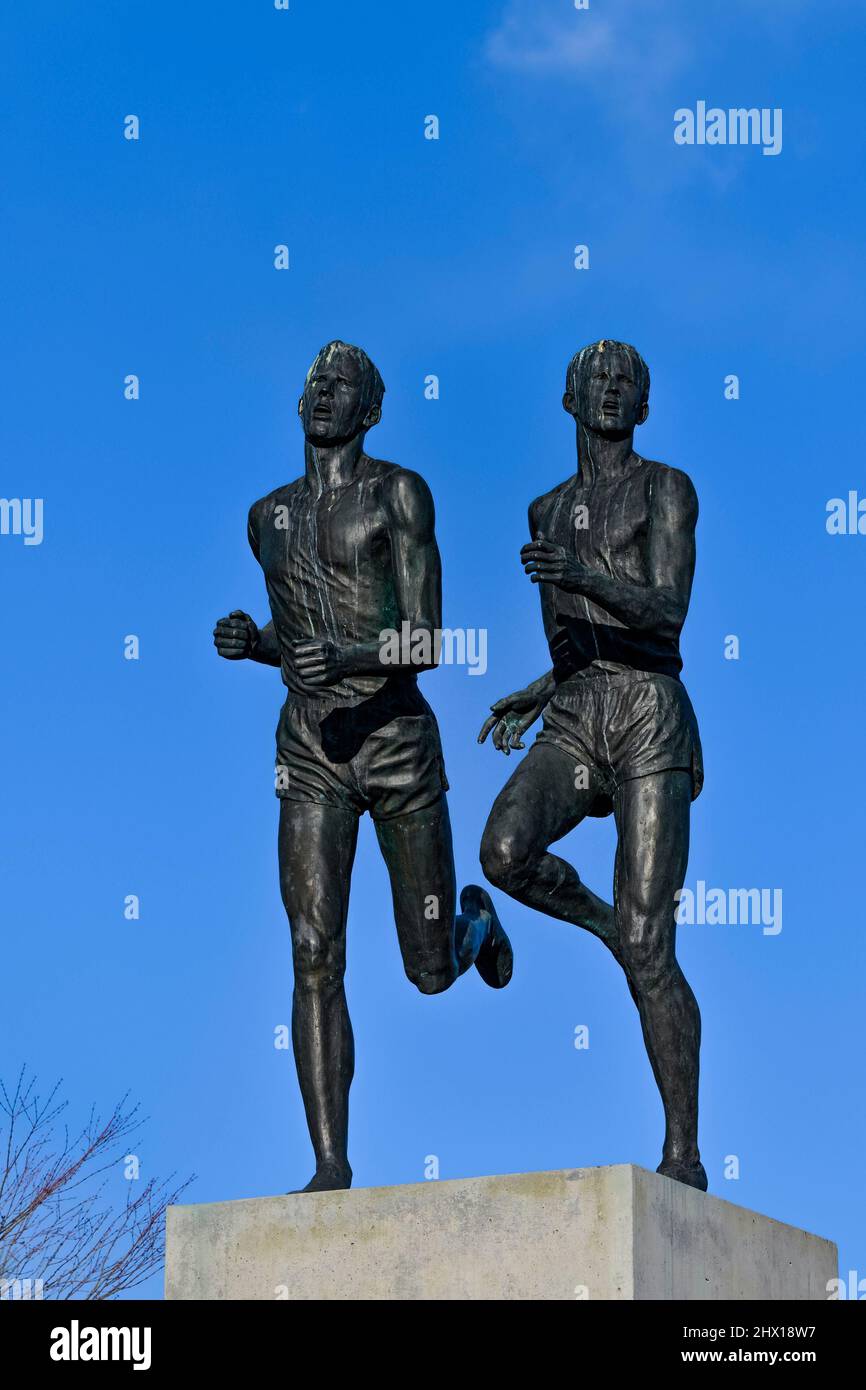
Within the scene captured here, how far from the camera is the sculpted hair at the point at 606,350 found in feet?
40.2

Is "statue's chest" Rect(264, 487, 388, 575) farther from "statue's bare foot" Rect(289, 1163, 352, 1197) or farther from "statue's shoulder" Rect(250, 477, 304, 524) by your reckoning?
"statue's bare foot" Rect(289, 1163, 352, 1197)

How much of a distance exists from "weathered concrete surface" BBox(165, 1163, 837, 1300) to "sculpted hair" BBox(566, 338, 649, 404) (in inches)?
155

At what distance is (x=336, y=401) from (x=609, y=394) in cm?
132

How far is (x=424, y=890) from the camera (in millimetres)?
11938

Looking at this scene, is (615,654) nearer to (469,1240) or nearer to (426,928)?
(426,928)

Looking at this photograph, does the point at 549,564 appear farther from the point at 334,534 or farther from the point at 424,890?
the point at 424,890

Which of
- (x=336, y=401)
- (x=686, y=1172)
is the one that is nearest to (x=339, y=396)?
(x=336, y=401)

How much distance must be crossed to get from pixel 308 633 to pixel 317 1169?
2531mm

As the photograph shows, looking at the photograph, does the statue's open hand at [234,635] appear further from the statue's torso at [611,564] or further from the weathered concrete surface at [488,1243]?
the weathered concrete surface at [488,1243]

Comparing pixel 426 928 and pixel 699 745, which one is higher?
pixel 699 745

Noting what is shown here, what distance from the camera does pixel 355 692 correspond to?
1205 centimetres

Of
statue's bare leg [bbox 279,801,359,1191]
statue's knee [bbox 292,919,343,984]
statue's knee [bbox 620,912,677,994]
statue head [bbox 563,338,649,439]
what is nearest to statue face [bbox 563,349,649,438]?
statue head [bbox 563,338,649,439]
